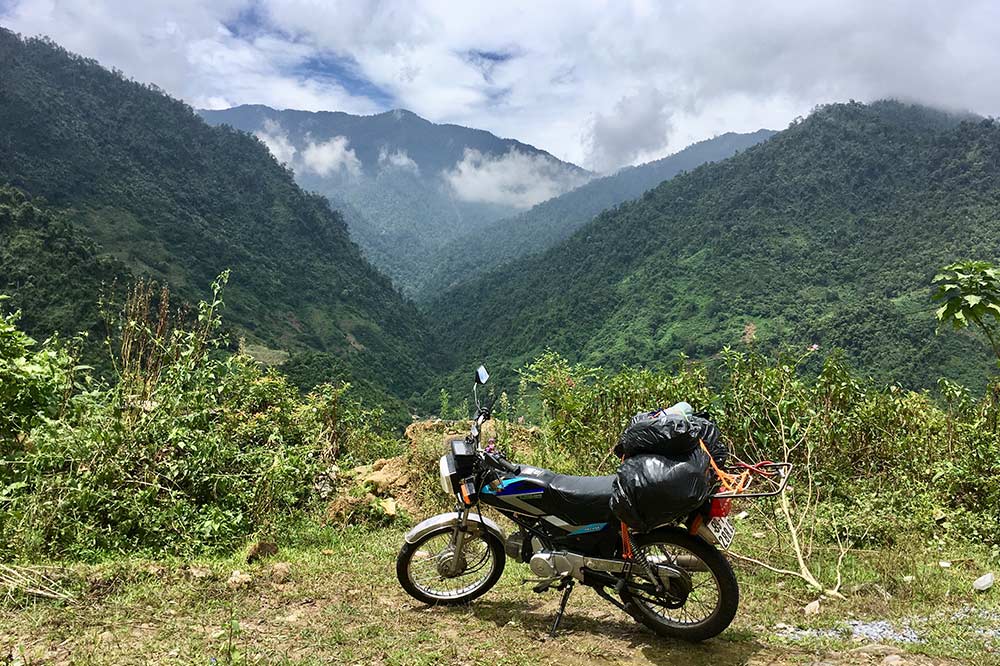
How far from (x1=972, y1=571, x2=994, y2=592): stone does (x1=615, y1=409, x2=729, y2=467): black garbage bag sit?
2.72 m

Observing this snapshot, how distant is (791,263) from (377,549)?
9032cm

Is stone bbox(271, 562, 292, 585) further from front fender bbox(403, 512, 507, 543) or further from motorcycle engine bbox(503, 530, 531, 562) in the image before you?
motorcycle engine bbox(503, 530, 531, 562)

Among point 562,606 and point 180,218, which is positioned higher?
point 180,218

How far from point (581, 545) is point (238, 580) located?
2400 millimetres

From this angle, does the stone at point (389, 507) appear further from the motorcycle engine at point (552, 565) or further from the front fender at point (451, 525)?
the motorcycle engine at point (552, 565)

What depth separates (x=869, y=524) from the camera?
17.2ft

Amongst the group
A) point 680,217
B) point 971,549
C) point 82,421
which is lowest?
point 971,549

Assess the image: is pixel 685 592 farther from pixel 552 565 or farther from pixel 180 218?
pixel 180 218

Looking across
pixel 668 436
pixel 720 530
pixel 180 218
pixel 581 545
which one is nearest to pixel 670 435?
pixel 668 436

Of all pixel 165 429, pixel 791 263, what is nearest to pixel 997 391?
pixel 165 429

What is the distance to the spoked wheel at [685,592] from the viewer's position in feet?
10.5

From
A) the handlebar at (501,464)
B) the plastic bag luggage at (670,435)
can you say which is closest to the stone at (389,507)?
the handlebar at (501,464)

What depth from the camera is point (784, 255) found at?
85500 millimetres

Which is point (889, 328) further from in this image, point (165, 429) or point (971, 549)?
point (165, 429)
